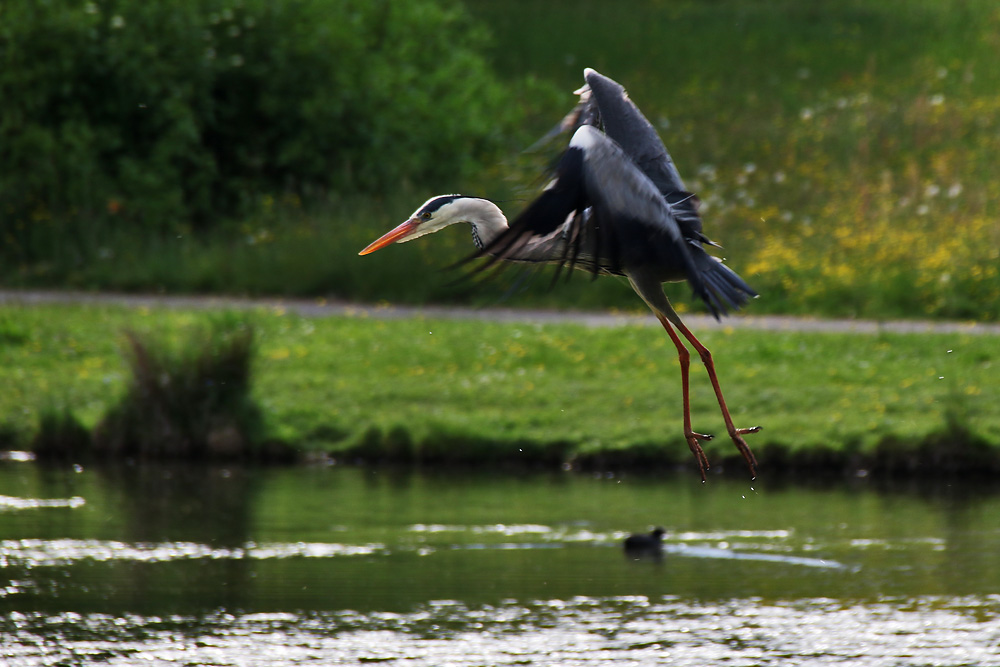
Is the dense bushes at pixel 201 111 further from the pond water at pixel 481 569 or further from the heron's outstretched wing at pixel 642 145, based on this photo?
the heron's outstretched wing at pixel 642 145

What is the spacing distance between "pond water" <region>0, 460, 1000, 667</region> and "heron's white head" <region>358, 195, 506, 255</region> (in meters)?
4.38

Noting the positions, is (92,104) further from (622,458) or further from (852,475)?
(852,475)

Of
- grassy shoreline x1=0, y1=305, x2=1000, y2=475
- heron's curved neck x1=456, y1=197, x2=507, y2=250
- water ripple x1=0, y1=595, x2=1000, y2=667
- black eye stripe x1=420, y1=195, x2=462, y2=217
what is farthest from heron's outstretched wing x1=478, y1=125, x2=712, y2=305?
grassy shoreline x1=0, y1=305, x2=1000, y2=475

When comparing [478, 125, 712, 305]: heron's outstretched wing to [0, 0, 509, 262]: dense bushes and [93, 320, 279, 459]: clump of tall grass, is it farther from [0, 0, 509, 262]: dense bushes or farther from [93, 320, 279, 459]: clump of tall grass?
[0, 0, 509, 262]: dense bushes

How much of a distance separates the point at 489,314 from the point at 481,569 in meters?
6.92

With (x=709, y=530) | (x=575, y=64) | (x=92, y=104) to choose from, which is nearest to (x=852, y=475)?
(x=709, y=530)

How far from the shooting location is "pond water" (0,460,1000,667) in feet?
33.2

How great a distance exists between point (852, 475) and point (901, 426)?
627 millimetres

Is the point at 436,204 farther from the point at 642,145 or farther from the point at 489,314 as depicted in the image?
the point at 489,314

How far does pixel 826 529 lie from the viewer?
12.5 metres


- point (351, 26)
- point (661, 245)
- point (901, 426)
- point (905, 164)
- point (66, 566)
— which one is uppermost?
point (351, 26)

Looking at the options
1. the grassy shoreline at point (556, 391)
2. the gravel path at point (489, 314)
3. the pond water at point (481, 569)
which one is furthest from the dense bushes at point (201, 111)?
the pond water at point (481, 569)

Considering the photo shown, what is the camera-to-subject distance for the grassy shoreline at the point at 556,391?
13.9 m

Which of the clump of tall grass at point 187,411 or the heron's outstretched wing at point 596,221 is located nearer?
the heron's outstretched wing at point 596,221
